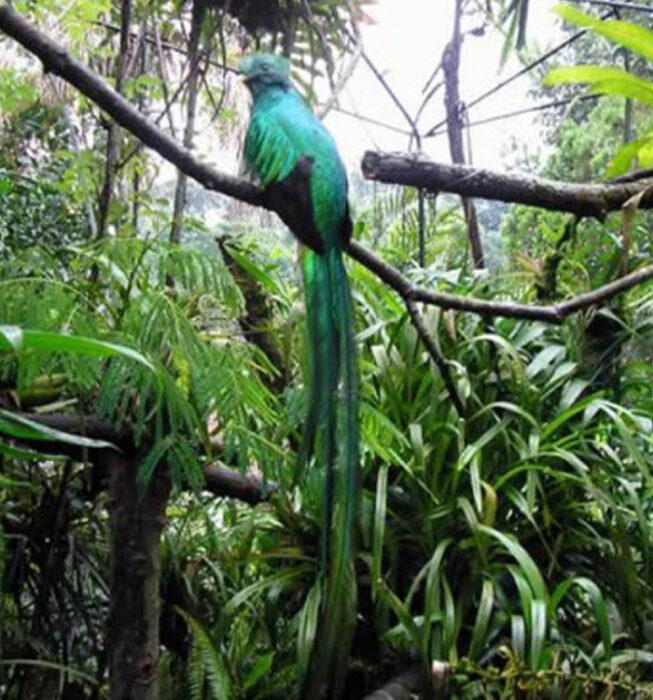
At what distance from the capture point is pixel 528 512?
138 centimetres

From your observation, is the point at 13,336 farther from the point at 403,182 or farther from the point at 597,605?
the point at 597,605

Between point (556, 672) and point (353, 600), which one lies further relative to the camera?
point (353, 600)

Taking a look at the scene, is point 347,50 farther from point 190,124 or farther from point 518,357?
point 518,357

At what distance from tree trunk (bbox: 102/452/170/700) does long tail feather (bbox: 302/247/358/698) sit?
31 cm

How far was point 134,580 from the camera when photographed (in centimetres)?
117

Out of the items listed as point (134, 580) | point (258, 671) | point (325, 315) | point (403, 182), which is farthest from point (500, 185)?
point (258, 671)

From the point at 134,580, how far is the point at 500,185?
0.69m

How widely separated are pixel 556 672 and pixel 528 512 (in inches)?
11.9

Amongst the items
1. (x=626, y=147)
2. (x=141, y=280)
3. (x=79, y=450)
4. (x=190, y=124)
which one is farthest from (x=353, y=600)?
(x=190, y=124)

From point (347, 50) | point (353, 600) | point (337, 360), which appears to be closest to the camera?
point (337, 360)

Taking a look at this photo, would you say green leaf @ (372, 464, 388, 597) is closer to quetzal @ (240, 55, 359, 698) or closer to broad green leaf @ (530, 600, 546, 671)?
broad green leaf @ (530, 600, 546, 671)

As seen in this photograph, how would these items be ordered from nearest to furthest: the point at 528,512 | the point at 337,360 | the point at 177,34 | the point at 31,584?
1. the point at 337,360
2. the point at 528,512
3. the point at 31,584
4. the point at 177,34

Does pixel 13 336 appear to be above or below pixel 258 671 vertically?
above

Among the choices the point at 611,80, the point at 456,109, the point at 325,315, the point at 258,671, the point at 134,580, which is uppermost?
the point at 456,109
